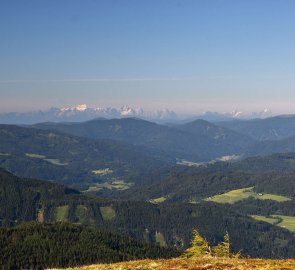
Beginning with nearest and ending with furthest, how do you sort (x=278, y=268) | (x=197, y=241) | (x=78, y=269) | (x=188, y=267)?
(x=278, y=268) → (x=188, y=267) → (x=78, y=269) → (x=197, y=241)

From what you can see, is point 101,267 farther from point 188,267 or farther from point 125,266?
point 188,267

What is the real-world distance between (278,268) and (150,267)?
12741 mm

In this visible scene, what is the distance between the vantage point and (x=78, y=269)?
4775 cm

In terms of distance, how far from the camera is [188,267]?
140ft

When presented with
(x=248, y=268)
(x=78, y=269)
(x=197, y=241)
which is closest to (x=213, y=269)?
(x=248, y=268)

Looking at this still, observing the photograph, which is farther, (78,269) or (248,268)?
(78,269)

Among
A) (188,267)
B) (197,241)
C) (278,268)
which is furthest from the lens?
(197,241)

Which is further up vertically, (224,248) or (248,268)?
(248,268)

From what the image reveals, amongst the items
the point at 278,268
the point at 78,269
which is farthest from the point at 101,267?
the point at 278,268

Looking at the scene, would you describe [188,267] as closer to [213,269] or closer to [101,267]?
[213,269]

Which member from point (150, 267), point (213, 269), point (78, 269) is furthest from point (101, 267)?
point (213, 269)

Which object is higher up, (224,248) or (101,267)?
(101,267)

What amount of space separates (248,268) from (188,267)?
581 cm

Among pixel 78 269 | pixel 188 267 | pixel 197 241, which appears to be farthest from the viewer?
pixel 197 241
